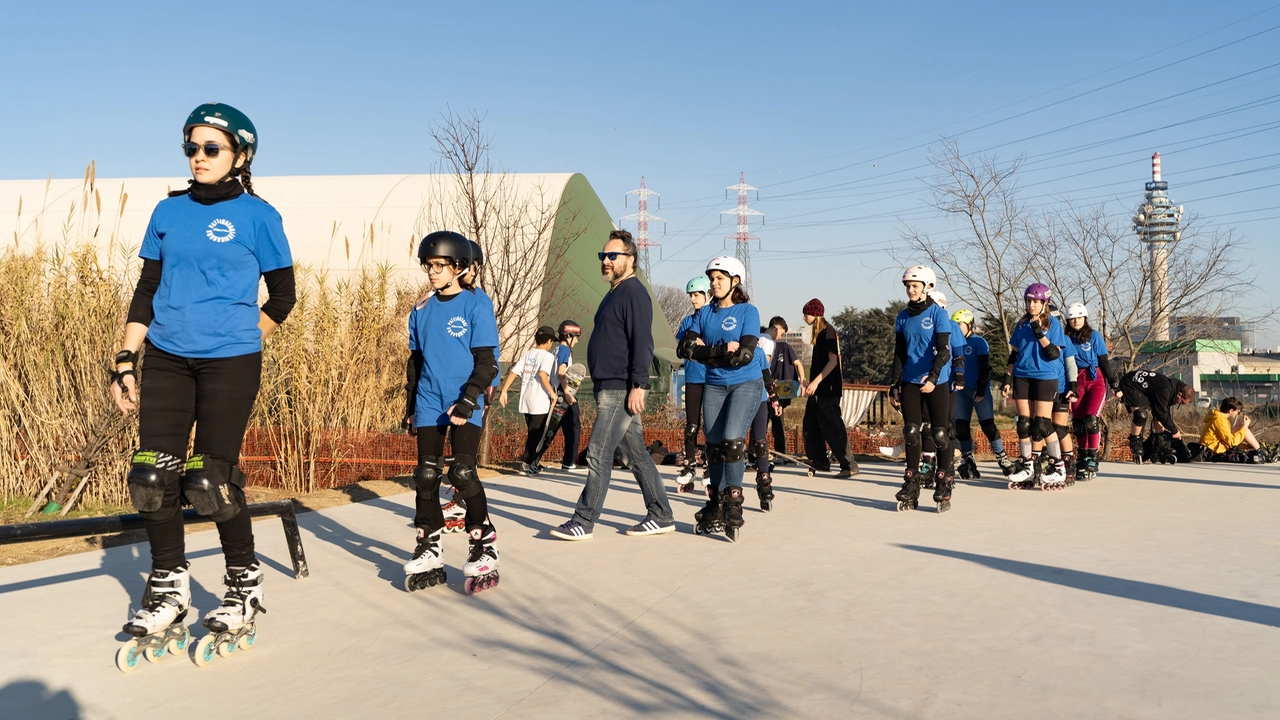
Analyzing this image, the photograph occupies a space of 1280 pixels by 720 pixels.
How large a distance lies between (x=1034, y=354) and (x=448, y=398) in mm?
7048

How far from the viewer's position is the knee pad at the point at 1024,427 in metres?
10.0

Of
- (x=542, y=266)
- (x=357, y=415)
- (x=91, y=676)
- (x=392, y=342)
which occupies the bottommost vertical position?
(x=91, y=676)

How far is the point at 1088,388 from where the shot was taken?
11047 millimetres

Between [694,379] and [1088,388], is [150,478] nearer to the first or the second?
[694,379]

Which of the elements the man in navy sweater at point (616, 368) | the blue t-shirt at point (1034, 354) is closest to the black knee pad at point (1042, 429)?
the blue t-shirt at point (1034, 354)

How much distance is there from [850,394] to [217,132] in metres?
18.9

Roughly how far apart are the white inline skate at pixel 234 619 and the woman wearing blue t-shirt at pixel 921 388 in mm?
5546

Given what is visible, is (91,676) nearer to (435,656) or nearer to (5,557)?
(435,656)

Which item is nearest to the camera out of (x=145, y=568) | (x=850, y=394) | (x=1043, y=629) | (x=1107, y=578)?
(x=1043, y=629)

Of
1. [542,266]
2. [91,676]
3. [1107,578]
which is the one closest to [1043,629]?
[1107,578]

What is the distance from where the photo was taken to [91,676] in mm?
3582

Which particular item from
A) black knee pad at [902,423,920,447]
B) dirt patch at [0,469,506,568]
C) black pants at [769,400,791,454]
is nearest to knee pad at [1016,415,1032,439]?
black knee pad at [902,423,920,447]

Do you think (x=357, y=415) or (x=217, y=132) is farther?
(x=357, y=415)

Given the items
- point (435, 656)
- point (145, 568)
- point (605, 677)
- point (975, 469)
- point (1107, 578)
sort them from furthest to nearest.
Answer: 1. point (975, 469)
2. point (145, 568)
3. point (1107, 578)
4. point (435, 656)
5. point (605, 677)
